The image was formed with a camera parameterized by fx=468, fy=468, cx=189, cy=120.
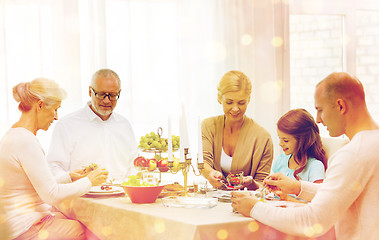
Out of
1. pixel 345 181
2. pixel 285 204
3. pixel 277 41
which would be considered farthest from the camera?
pixel 277 41

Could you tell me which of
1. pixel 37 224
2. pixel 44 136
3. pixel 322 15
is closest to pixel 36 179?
pixel 37 224

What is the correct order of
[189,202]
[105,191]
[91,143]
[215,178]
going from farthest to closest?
[91,143]
[215,178]
[105,191]
[189,202]

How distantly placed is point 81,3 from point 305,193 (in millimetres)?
2630

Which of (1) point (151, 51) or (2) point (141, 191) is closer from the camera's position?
(2) point (141, 191)

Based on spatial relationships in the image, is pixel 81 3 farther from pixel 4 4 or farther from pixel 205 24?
pixel 205 24

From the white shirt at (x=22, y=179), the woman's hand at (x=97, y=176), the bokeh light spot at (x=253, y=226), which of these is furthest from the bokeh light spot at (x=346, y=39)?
the white shirt at (x=22, y=179)

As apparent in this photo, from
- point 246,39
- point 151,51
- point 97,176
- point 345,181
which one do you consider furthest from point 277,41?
point 345,181

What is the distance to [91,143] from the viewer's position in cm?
Answer: 320

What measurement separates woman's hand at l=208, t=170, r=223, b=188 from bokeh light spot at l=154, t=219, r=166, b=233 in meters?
0.66

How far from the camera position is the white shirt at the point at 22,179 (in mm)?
2121

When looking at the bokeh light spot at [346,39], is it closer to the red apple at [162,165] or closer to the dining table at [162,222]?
the red apple at [162,165]

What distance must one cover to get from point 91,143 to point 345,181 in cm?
200

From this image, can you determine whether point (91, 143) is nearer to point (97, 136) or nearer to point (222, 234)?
point (97, 136)

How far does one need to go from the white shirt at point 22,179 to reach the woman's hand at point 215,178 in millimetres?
781
